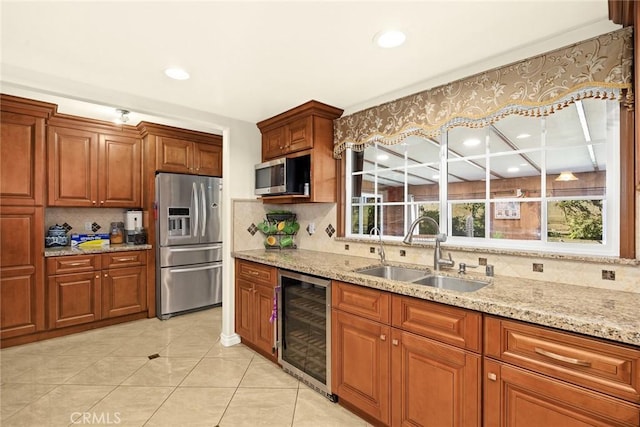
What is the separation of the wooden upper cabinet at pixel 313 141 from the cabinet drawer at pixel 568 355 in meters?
1.82

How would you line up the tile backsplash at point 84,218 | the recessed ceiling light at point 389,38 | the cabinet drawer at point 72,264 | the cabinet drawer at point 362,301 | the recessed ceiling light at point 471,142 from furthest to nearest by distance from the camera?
1. the tile backsplash at point 84,218
2. the cabinet drawer at point 72,264
3. the recessed ceiling light at point 471,142
4. the cabinet drawer at point 362,301
5. the recessed ceiling light at point 389,38

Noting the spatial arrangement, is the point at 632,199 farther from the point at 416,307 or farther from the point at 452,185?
the point at 416,307

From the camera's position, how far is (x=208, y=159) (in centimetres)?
423

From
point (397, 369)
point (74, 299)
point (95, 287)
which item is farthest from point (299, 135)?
point (74, 299)

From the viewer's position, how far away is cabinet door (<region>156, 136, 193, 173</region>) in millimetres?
3822

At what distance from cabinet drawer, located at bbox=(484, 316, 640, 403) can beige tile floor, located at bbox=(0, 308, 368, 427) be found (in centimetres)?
109

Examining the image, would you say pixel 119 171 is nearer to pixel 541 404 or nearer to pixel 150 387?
pixel 150 387

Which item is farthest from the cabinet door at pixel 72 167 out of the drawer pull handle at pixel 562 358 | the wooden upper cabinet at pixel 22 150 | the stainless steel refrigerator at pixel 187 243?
the drawer pull handle at pixel 562 358

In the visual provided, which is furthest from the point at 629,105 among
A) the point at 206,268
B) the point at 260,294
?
the point at 206,268

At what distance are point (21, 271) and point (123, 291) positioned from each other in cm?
94

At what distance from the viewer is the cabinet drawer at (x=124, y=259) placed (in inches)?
139

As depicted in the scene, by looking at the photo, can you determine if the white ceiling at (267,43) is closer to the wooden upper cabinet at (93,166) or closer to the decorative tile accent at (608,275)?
the decorative tile accent at (608,275)

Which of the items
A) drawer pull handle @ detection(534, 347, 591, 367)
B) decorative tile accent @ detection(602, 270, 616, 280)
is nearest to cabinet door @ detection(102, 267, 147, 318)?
drawer pull handle @ detection(534, 347, 591, 367)

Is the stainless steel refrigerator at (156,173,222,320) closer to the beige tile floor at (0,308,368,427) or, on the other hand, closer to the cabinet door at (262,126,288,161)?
the beige tile floor at (0,308,368,427)
